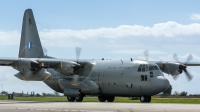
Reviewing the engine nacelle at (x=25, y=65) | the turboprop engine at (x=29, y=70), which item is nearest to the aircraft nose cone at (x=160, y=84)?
the turboprop engine at (x=29, y=70)

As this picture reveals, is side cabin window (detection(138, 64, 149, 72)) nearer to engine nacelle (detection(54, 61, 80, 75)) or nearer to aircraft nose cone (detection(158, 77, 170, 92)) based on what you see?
aircraft nose cone (detection(158, 77, 170, 92))

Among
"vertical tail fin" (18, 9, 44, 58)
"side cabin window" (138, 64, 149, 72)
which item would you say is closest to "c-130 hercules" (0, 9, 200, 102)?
"side cabin window" (138, 64, 149, 72)

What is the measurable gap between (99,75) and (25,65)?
315 inches

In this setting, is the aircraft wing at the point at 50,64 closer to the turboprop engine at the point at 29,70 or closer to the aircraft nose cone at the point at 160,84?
the turboprop engine at the point at 29,70

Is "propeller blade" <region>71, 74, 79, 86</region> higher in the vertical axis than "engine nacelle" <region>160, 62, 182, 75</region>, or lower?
lower

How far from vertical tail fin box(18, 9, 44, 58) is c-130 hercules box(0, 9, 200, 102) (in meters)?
5.56

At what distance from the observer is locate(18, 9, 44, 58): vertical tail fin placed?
50562 mm

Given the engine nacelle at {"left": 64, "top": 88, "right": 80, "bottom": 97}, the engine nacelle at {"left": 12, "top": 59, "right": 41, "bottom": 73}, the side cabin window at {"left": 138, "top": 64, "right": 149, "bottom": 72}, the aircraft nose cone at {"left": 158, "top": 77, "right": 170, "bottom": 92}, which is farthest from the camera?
the engine nacelle at {"left": 64, "top": 88, "right": 80, "bottom": 97}

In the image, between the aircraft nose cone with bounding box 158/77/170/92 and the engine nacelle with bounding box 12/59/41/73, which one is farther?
the engine nacelle with bounding box 12/59/41/73

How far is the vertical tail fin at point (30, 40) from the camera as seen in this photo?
50.6 m

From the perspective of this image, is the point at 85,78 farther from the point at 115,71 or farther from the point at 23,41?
the point at 23,41

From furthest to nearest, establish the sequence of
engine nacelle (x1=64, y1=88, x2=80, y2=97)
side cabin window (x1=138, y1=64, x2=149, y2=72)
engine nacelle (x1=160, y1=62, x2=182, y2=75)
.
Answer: engine nacelle (x1=160, y1=62, x2=182, y2=75)
engine nacelle (x1=64, y1=88, x2=80, y2=97)
side cabin window (x1=138, y1=64, x2=149, y2=72)

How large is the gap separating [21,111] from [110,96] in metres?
21.4

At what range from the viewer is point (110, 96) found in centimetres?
4391
